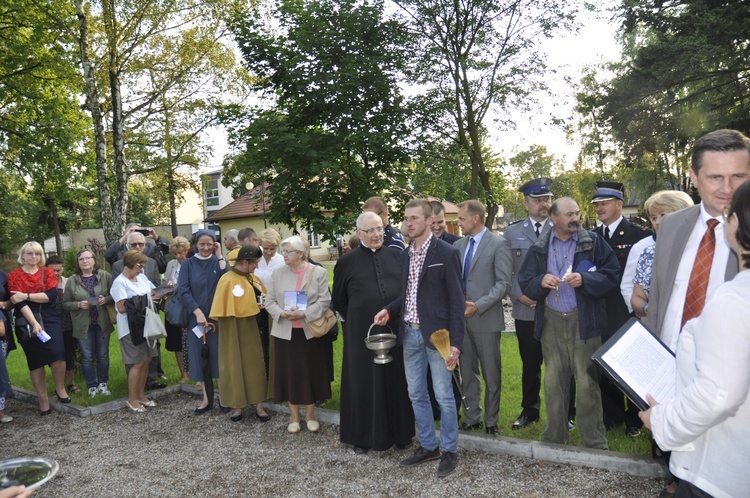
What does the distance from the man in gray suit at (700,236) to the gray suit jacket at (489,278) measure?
2498 millimetres

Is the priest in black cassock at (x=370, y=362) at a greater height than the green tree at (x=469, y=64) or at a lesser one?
lesser

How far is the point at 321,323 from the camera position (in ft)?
20.1

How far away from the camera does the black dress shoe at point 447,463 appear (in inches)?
189

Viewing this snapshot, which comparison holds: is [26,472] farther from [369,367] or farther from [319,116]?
[319,116]

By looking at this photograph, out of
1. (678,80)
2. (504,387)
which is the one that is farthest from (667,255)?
(678,80)

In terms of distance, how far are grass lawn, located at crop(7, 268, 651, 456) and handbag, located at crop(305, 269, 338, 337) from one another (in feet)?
3.85

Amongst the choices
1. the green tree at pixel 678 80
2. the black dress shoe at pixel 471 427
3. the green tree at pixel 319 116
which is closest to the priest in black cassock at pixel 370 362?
the black dress shoe at pixel 471 427

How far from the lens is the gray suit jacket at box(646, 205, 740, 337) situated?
302cm

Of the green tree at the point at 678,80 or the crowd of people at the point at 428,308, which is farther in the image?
the green tree at the point at 678,80

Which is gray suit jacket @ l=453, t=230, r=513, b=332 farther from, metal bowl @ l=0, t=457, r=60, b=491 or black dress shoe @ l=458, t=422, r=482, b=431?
metal bowl @ l=0, t=457, r=60, b=491

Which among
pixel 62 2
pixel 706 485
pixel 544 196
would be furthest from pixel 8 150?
pixel 706 485

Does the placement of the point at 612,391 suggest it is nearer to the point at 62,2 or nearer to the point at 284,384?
the point at 284,384

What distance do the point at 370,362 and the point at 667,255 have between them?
10.1 feet

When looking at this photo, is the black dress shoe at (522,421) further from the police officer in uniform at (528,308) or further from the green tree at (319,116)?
the green tree at (319,116)
